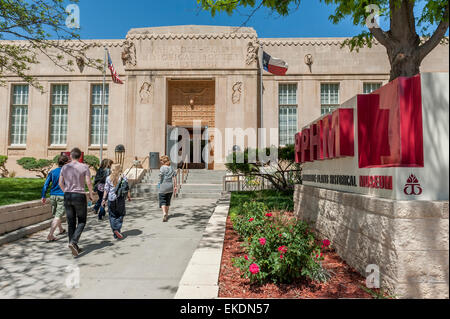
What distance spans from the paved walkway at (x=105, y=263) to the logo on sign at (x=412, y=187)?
128 inches

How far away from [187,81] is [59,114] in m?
10.9

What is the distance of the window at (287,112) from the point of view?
74.8 ft

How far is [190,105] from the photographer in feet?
75.7

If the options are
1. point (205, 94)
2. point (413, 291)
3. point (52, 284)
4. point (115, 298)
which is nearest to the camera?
point (413, 291)

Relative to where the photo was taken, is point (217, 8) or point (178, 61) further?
point (178, 61)

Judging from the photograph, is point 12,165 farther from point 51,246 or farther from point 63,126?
point 51,246

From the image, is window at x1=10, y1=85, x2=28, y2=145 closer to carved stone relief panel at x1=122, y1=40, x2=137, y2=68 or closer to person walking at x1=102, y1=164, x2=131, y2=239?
carved stone relief panel at x1=122, y1=40, x2=137, y2=68

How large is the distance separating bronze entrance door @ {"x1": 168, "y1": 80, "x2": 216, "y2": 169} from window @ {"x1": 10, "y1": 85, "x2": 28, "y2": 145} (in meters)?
12.0

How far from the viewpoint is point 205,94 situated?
23.0m

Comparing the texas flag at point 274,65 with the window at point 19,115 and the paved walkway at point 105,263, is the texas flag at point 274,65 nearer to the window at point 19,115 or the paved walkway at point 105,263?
the paved walkway at point 105,263

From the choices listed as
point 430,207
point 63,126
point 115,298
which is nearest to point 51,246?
point 115,298

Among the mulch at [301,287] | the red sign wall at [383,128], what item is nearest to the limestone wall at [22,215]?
the mulch at [301,287]

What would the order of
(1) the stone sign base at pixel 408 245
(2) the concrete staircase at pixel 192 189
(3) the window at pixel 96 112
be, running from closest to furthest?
(1) the stone sign base at pixel 408 245 < (2) the concrete staircase at pixel 192 189 < (3) the window at pixel 96 112

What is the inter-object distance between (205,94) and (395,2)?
733 inches
